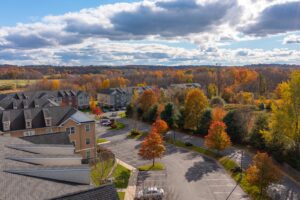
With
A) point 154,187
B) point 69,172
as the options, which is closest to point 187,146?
point 154,187

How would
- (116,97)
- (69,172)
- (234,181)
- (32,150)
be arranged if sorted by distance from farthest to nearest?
(116,97), (234,181), (32,150), (69,172)

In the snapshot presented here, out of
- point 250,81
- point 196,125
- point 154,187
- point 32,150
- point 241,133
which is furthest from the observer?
point 250,81

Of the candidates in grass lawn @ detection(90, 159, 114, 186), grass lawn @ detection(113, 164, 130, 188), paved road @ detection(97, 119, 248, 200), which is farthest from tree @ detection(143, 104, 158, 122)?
grass lawn @ detection(90, 159, 114, 186)

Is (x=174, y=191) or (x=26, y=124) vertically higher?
(x=26, y=124)

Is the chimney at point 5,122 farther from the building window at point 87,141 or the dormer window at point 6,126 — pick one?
the building window at point 87,141

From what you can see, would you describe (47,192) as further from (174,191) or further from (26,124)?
(26,124)

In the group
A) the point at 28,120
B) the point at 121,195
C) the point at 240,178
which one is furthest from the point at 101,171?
the point at 240,178

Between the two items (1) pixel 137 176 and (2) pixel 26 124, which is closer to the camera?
(1) pixel 137 176

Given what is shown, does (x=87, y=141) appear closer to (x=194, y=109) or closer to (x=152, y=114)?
(x=194, y=109)
